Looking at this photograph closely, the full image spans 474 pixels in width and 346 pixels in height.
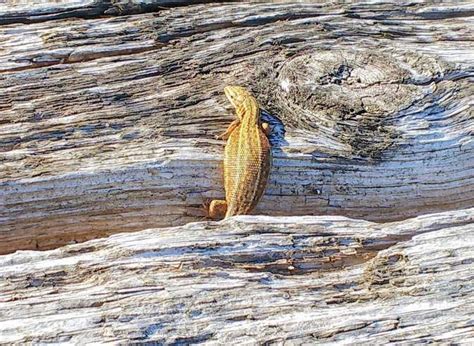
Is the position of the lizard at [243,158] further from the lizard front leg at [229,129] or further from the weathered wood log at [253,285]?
the weathered wood log at [253,285]

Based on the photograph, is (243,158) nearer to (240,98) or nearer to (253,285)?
(240,98)

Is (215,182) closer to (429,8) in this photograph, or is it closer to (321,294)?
(321,294)

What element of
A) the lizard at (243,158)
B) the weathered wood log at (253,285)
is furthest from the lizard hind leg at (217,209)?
the weathered wood log at (253,285)

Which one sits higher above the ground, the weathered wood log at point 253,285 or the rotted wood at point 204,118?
the rotted wood at point 204,118

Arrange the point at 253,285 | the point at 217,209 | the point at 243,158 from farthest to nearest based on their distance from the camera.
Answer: the point at 243,158
the point at 217,209
the point at 253,285

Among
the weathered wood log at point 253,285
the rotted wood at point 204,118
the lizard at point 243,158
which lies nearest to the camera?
the weathered wood log at point 253,285

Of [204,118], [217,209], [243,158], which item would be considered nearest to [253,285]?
[217,209]
